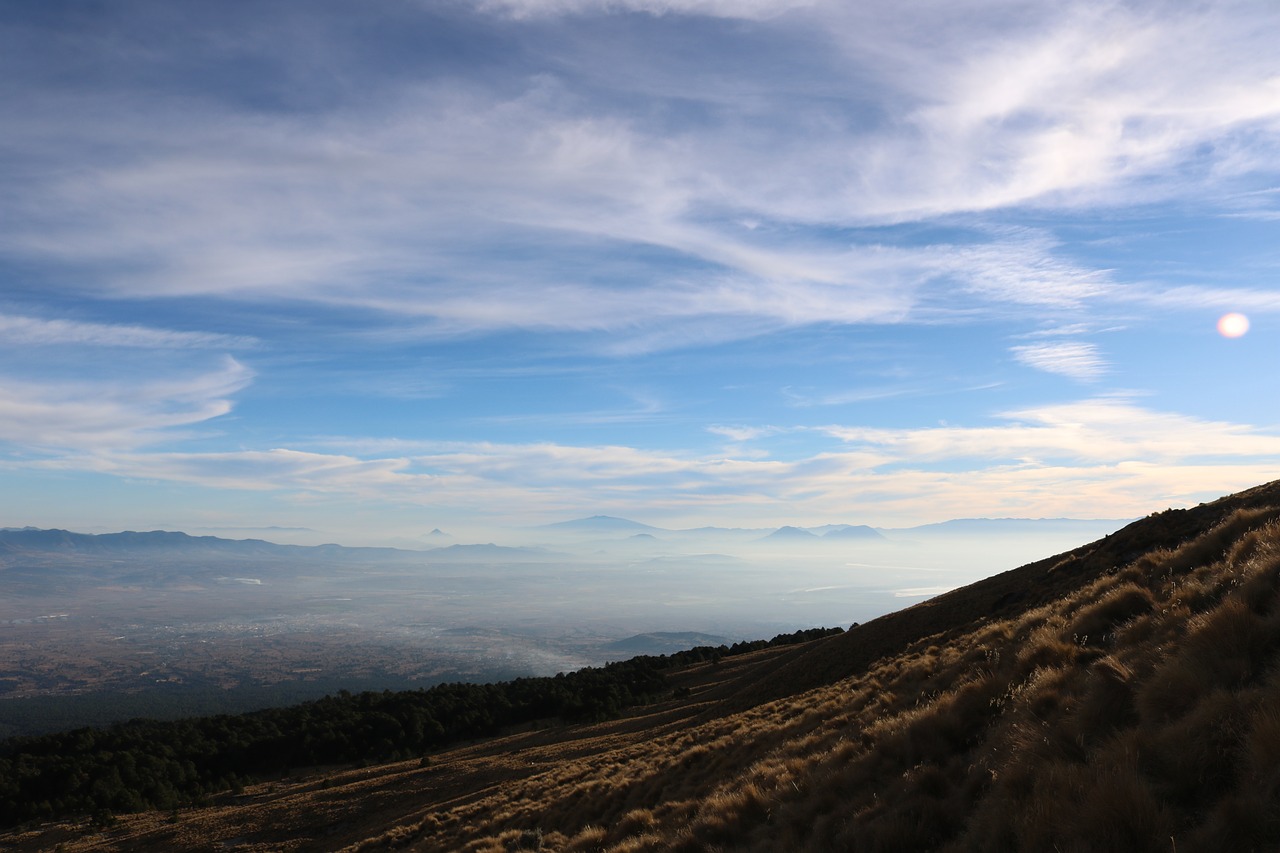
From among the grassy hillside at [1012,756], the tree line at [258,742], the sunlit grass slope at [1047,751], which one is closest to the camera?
the sunlit grass slope at [1047,751]

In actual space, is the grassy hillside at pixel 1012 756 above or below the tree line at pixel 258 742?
above

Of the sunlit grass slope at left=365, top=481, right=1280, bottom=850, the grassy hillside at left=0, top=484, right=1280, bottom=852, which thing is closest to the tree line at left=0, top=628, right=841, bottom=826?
the grassy hillside at left=0, top=484, right=1280, bottom=852

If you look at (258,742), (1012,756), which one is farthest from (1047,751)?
(258,742)

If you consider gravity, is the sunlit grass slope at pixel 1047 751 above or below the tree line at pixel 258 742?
above

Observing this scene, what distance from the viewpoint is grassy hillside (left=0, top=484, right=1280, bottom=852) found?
529cm

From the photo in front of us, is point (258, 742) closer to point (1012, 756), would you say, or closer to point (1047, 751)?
point (1012, 756)

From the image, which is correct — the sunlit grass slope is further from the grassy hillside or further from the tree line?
the tree line

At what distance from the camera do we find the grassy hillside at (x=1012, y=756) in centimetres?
529

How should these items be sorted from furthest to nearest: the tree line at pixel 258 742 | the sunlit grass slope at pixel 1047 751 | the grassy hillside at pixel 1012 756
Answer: the tree line at pixel 258 742 → the grassy hillside at pixel 1012 756 → the sunlit grass slope at pixel 1047 751

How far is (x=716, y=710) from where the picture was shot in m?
29.7

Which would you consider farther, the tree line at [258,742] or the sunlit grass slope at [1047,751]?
the tree line at [258,742]

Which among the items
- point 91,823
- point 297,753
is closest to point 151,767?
point 297,753

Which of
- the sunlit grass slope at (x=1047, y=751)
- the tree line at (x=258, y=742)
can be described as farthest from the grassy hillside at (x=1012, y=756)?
the tree line at (x=258, y=742)

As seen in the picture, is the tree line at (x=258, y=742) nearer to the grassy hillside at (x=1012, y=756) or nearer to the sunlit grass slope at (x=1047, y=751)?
the grassy hillside at (x=1012, y=756)
